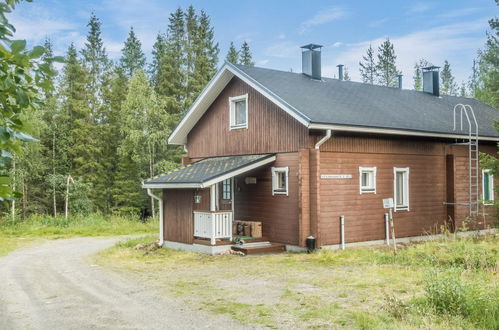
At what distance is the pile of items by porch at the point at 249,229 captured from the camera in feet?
54.1

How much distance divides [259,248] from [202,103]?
6191 millimetres

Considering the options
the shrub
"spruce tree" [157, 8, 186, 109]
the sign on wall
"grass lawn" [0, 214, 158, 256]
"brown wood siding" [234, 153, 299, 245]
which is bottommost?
"grass lawn" [0, 214, 158, 256]

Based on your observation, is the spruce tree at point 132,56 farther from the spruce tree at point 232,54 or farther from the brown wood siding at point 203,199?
the brown wood siding at point 203,199

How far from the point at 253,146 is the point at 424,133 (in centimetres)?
574

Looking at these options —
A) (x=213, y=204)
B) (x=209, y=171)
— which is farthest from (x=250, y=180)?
(x=213, y=204)

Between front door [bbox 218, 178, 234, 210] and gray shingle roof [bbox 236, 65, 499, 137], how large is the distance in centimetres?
386

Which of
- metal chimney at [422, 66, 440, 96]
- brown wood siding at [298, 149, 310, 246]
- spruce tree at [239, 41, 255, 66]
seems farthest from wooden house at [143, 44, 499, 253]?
spruce tree at [239, 41, 255, 66]

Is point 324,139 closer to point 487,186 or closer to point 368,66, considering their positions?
point 487,186

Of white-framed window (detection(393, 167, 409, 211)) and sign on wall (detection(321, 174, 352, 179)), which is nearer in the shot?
sign on wall (detection(321, 174, 352, 179))

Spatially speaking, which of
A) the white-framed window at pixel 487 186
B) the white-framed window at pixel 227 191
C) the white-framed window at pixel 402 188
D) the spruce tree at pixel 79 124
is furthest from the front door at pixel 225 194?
the spruce tree at pixel 79 124

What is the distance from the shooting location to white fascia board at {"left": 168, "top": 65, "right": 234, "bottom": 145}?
17.8m

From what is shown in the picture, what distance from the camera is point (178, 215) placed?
675 inches

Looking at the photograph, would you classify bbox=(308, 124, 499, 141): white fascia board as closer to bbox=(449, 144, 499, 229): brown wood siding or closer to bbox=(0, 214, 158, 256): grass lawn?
bbox=(449, 144, 499, 229): brown wood siding

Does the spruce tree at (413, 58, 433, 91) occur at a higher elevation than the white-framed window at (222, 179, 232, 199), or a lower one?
higher
